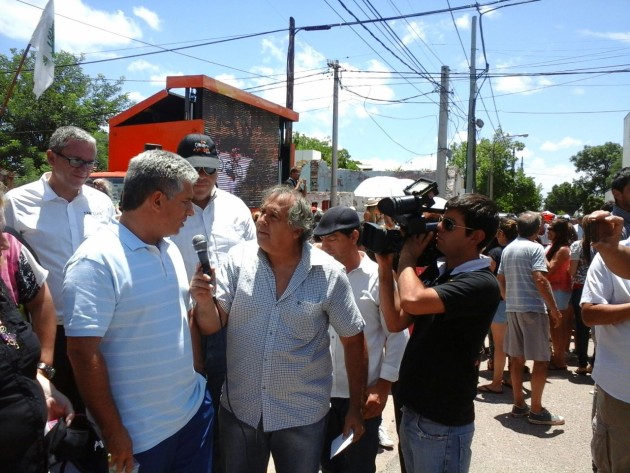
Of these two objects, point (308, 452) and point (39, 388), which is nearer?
point (39, 388)

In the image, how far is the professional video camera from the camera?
233 centimetres

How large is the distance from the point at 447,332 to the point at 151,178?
140 centimetres

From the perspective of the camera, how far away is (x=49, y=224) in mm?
2756

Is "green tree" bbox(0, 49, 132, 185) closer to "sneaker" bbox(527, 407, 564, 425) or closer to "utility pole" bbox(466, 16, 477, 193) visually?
"utility pole" bbox(466, 16, 477, 193)

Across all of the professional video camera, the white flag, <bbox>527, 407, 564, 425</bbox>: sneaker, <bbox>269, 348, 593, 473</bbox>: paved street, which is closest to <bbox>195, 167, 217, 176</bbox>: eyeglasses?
the professional video camera

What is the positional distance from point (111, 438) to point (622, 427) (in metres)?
2.49

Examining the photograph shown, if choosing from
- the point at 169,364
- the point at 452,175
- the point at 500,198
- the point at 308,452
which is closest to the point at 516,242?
the point at 308,452

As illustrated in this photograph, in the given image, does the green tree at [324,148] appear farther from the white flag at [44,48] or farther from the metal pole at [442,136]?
the white flag at [44,48]

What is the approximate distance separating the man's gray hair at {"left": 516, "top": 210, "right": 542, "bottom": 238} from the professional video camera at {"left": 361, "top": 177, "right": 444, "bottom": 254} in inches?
127

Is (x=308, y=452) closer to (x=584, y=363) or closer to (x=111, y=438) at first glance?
(x=111, y=438)

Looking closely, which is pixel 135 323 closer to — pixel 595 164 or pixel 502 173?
pixel 502 173

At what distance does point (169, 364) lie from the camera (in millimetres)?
2035

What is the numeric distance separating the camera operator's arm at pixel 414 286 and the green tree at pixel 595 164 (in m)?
82.0

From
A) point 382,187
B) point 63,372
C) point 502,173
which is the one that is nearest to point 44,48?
point 63,372
